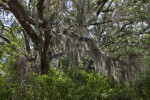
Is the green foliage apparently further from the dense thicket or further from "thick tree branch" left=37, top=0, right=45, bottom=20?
"thick tree branch" left=37, top=0, right=45, bottom=20

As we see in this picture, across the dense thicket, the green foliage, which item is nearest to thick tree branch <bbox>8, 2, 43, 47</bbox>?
the dense thicket

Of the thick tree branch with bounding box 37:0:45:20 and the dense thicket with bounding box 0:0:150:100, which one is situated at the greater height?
the thick tree branch with bounding box 37:0:45:20

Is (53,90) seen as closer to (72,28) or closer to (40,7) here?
(72,28)

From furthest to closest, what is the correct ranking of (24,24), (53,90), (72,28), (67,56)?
1. (24,24)
2. (72,28)
3. (67,56)
4. (53,90)

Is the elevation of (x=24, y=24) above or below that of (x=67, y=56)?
above

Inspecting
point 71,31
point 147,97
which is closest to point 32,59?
point 71,31

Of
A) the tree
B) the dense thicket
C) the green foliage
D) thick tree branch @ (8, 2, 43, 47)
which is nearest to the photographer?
the green foliage

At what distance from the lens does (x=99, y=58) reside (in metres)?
4.07

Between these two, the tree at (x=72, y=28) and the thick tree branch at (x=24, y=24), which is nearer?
the tree at (x=72, y=28)

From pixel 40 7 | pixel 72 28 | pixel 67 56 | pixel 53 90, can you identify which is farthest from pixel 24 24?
pixel 53 90

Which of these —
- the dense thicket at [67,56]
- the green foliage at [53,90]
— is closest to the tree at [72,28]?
the dense thicket at [67,56]

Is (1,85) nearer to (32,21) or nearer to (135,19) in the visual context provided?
(32,21)

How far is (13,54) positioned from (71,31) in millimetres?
1768

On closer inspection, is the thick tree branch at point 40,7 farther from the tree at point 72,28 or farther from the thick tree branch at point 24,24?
the thick tree branch at point 24,24
